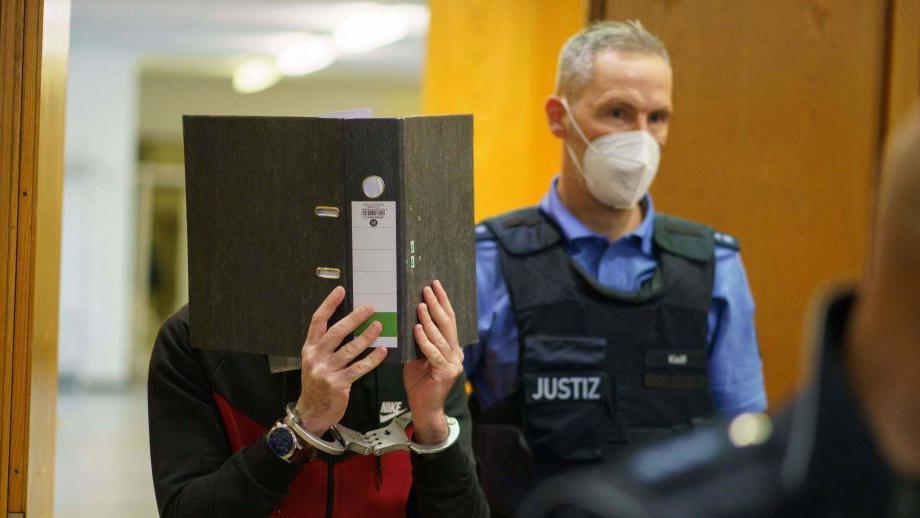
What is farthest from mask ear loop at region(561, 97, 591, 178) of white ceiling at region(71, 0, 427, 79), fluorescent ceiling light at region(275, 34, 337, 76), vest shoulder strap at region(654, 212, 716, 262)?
→ fluorescent ceiling light at region(275, 34, 337, 76)

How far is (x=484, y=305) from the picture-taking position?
2707 mm

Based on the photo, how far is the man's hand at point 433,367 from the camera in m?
1.81

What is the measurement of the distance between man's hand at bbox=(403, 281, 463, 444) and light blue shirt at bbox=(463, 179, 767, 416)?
76cm

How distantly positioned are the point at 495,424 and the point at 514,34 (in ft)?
6.43

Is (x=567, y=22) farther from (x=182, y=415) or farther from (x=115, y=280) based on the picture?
(x=115, y=280)

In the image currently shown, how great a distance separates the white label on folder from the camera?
1.78 meters

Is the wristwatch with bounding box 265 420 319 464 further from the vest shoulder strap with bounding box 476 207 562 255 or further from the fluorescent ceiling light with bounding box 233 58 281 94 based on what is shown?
the fluorescent ceiling light with bounding box 233 58 281 94

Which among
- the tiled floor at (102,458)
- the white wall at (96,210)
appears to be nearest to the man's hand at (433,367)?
the tiled floor at (102,458)

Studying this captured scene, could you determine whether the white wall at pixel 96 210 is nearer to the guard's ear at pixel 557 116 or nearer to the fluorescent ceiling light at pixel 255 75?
the fluorescent ceiling light at pixel 255 75

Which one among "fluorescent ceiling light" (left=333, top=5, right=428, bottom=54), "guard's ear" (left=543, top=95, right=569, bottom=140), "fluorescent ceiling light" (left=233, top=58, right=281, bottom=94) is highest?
"fluorescent ceiling light" (left=233, top=58, right=281, bottom=94)

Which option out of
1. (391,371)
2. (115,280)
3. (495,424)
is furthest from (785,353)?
(115,280)

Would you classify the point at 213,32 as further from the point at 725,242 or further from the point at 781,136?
the point at 725,242

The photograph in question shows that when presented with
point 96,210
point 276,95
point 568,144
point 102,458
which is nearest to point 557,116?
point 568,144

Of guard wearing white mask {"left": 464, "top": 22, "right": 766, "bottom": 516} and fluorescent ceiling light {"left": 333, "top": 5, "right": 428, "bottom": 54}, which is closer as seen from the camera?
guard wearing white mask {"left": 464, "top": 22, "right": 766, "bottom": 516}
